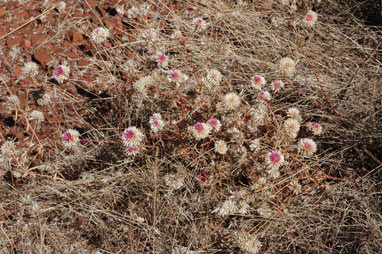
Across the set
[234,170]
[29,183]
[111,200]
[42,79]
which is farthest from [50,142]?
[234,170]

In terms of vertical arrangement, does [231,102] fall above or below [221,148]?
above

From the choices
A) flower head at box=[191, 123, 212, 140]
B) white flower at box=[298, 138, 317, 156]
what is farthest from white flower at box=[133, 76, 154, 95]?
white flower at box=[298, 138, 317, 156]

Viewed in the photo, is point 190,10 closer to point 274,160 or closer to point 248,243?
point 274,160

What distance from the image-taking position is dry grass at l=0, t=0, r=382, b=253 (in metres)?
1.54

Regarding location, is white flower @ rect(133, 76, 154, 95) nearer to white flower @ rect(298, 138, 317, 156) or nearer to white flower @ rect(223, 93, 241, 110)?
white flower @ rect(223, 93, 241, 110)

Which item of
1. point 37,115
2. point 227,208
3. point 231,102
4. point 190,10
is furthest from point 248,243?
point 190,10

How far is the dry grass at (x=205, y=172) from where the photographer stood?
60.8 inches

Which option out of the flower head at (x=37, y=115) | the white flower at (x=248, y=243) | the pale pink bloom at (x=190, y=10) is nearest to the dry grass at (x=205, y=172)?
the white flower at (x=248, y=243)

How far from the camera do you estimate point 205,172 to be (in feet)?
5.51

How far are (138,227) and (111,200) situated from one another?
8.3 inches

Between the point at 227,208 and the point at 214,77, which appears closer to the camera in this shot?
the point at 227,208

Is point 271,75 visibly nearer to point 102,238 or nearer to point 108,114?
point 108,114

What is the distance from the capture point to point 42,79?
2.06m

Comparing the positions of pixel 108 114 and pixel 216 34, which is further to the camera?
pixel 216 34
